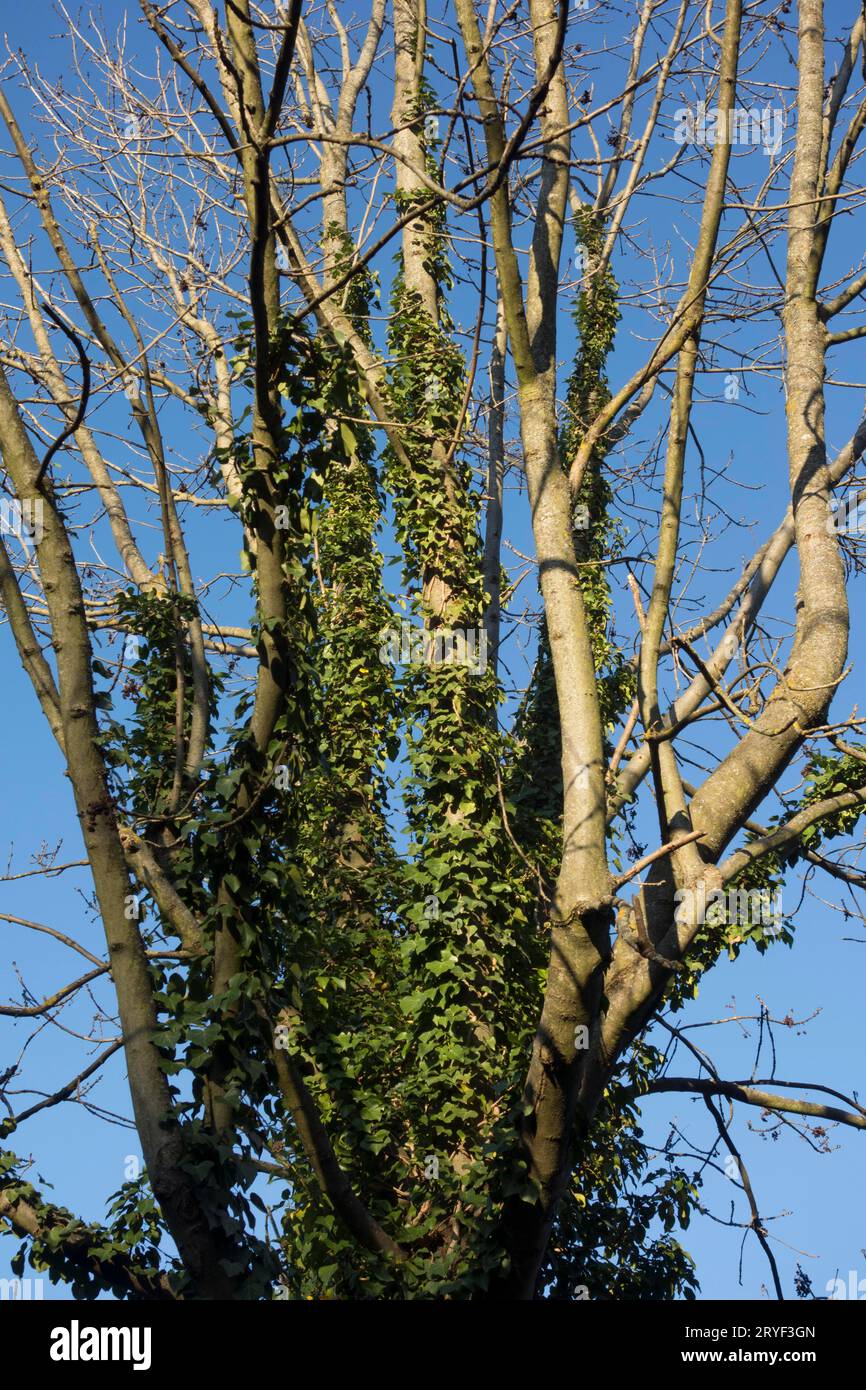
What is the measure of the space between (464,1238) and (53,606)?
3.38 m

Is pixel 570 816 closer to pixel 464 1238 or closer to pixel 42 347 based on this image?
pixel 464 1238

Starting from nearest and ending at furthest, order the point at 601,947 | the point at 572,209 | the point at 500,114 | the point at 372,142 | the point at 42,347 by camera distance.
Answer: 1. the point at 372,142
2. the point at 601,947
3. the point at 500,114
4. the point at 42,347
5. the point at 572,209

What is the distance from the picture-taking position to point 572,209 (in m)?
10.4

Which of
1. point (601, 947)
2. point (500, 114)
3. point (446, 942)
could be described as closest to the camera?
point (601, 947)

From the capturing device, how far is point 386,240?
15.3 ft

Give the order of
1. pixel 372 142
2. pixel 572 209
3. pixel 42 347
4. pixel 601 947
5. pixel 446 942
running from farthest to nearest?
pixel 572 209 → pixel 446 942 → pixel 42 347 → pixel 601 947 → pixel 372 142

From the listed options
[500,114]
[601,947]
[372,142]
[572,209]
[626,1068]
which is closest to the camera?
[372,142]

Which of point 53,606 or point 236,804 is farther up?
point 53,606

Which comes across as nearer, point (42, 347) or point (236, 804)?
point (236, 804)

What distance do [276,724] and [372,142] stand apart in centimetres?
210

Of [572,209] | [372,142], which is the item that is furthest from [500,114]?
[572,209]

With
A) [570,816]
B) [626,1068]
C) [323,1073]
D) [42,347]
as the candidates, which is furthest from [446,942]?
[42,347]
